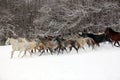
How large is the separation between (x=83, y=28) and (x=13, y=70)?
5742 millimetres

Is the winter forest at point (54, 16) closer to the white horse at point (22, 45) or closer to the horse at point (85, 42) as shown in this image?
the horse at point (85, 42)

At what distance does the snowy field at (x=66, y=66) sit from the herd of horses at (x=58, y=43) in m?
0.21

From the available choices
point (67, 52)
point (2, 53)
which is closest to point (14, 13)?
point (2, 53)

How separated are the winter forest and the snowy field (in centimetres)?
372

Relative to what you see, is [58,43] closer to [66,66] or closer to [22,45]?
[22,45]

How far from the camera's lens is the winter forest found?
11.7 m

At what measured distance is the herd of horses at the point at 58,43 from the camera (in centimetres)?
791

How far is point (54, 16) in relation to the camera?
11727 mm

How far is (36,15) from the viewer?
11789 millimetres

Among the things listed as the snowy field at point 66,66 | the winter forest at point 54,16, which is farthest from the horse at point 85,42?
the winter forest at point 54,16

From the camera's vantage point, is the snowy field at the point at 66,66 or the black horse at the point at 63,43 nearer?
the snowy field at the point at 66,66

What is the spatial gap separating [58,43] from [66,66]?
148 cm

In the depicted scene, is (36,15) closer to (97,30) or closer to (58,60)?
(97,30)

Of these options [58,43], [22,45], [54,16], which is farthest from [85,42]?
[54,16]
